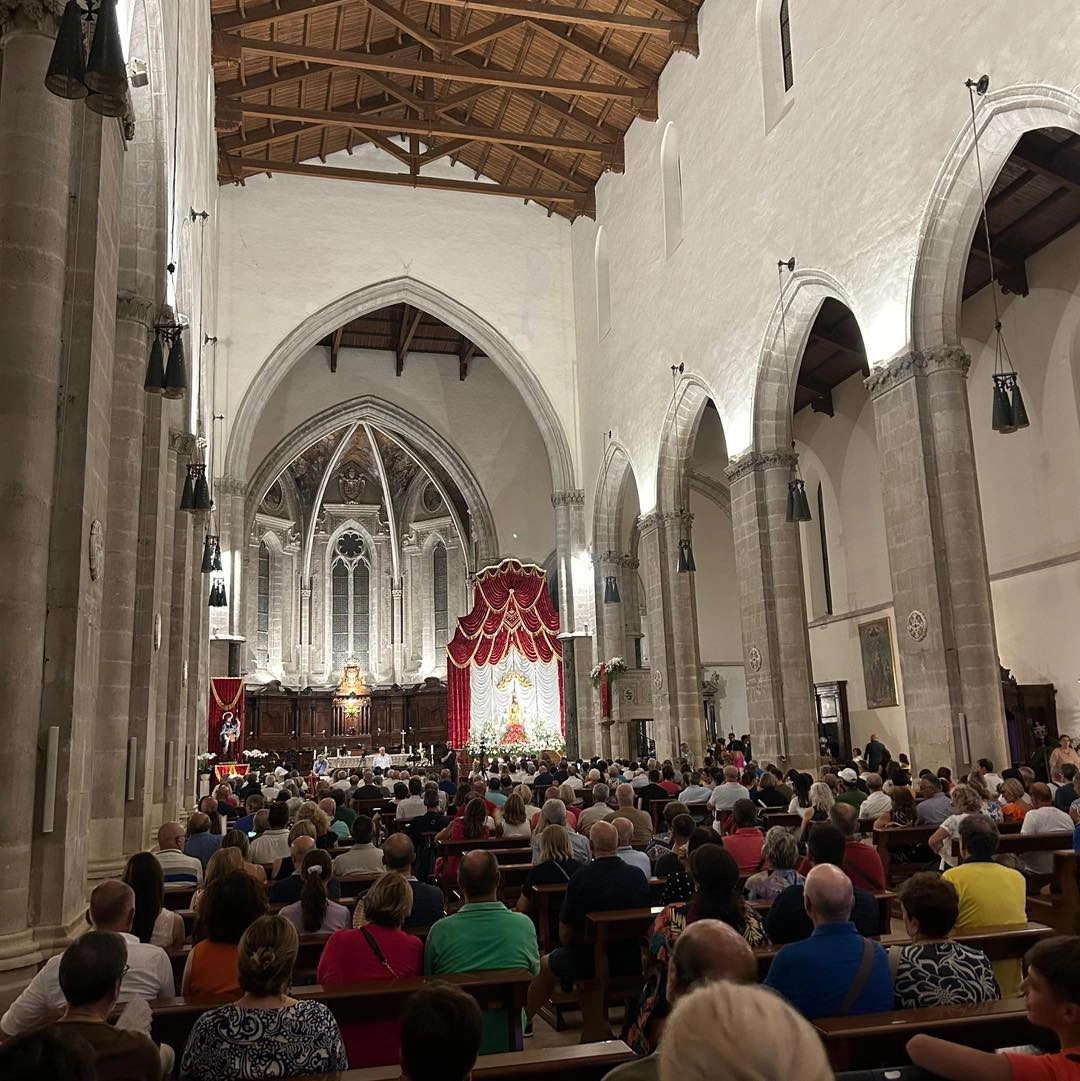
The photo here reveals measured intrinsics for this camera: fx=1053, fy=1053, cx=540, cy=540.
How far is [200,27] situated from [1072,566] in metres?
13.9

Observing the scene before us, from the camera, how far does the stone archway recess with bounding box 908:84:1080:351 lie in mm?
9648

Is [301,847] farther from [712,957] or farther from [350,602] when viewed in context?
[350,602]

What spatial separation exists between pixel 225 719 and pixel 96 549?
1557 cm

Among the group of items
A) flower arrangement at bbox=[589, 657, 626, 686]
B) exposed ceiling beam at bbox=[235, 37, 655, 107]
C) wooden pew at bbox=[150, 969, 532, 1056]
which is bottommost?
wooden pew at bbox=[150, 969, 532, 1056]

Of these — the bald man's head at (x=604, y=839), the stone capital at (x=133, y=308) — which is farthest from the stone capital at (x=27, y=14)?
the bald man's head at (x=604, y=839)

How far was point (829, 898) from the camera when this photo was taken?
3158mm

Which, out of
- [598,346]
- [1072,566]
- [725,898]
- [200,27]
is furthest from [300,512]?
[725,898]

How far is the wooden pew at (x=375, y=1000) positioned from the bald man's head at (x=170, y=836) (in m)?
3.05

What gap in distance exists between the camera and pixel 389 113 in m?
21.3

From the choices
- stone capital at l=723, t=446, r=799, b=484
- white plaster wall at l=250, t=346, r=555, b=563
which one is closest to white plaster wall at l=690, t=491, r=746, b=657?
white plaster wall at l=250, t=346, r=555, b=563

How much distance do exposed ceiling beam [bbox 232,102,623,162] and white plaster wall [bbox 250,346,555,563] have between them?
727 centimetres

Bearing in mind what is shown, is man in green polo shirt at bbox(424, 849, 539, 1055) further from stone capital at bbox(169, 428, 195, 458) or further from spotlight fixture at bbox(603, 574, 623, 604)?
spotlight fixture at bbox(603, 574, 623, 604)

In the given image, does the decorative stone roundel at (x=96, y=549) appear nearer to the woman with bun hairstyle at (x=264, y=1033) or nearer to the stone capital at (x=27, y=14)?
the stone capital at (x=27, y=14)

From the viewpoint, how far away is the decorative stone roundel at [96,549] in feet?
18.1
